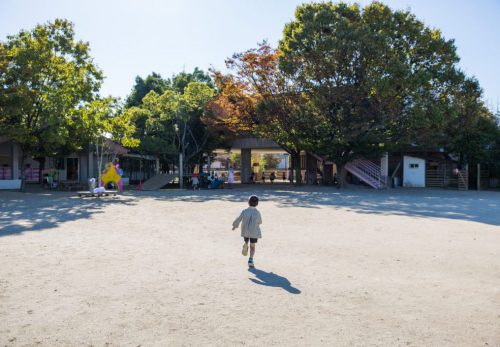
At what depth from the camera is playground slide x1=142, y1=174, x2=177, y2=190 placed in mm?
A: 28872

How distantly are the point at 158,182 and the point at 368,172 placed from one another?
1651 centimetres

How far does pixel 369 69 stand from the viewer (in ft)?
82.3

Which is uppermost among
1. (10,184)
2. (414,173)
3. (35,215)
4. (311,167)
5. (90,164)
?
(90,164)

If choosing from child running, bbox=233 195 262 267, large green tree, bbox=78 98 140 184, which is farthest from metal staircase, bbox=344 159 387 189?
child running, bbox=233 195 262 267

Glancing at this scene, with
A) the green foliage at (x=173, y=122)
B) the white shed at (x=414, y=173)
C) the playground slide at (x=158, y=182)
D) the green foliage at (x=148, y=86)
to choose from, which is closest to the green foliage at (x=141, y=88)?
the green foliage at (x=148, y=86)

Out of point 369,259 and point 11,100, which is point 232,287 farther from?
point 11,100

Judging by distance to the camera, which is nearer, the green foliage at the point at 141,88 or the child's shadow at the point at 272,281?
the child's shadow at the point at 272,281

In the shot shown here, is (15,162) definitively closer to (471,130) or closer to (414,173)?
(414,173)

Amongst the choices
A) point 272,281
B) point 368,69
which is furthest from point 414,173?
point 272,281

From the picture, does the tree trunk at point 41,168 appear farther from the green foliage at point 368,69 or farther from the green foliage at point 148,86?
the green foliage at point 368,69

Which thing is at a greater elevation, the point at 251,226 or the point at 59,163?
the point at 59,163

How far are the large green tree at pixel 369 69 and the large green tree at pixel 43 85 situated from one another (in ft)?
42.8

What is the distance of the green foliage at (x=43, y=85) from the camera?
73.3ft

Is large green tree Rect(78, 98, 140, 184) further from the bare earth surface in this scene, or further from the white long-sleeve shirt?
the white long-sleeve shirt
